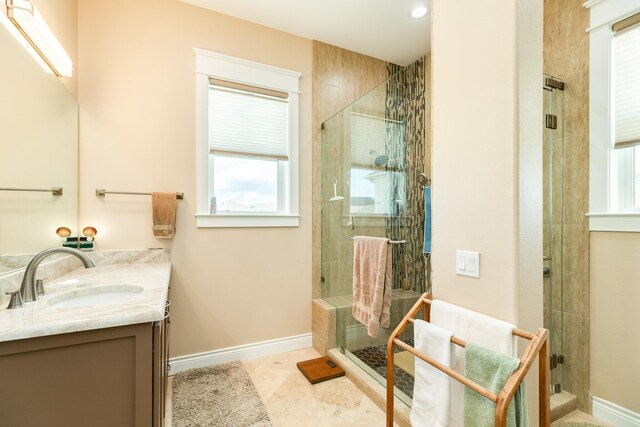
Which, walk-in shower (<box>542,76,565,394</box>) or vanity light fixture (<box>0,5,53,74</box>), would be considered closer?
vanity light fixture (<box>0,5,53,74</box>)

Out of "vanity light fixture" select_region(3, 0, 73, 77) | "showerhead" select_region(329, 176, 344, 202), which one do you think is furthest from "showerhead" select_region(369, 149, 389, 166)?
"vanity light fixture" select_region(3, 0, 73, 77)

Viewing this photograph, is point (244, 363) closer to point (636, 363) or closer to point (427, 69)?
point (636, 363)

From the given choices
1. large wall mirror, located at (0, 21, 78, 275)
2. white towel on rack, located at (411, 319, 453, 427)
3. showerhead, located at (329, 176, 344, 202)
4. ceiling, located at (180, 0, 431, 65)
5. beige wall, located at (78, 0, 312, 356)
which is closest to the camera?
white towel on rack, located at (411, 319, 453, 427)

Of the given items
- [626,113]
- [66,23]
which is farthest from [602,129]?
[66,23]

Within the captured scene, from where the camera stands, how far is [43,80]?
1587 mm

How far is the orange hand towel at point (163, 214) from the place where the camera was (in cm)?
216

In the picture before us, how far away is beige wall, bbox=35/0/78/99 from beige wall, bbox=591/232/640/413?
337cm

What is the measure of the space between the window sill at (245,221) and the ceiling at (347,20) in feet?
5.51

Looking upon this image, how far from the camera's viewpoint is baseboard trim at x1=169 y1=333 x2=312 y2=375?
7.54 ft

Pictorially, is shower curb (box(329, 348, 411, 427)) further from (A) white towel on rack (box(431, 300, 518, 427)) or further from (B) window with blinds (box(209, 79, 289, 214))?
(B) window with blinds (box(209, 79, 289, 214))

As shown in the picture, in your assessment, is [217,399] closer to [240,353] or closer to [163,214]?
[240,353]

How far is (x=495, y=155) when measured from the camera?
1.17m

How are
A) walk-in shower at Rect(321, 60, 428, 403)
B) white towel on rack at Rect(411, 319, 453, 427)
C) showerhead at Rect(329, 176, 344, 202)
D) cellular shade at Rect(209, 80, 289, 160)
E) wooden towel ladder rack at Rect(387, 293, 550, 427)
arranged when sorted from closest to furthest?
wooden towel ladder rack at Rect(387, 293, 550, 427)
white towel on rack at Rect(411, 319, 453, 427)
walk-in shower at Rect(321, 60, 428, 403)
cellular shade at Rect(209, 80, 289, 160)
showerhead at Rect(329, 176, 344, 202)

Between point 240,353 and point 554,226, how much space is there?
2515mm
